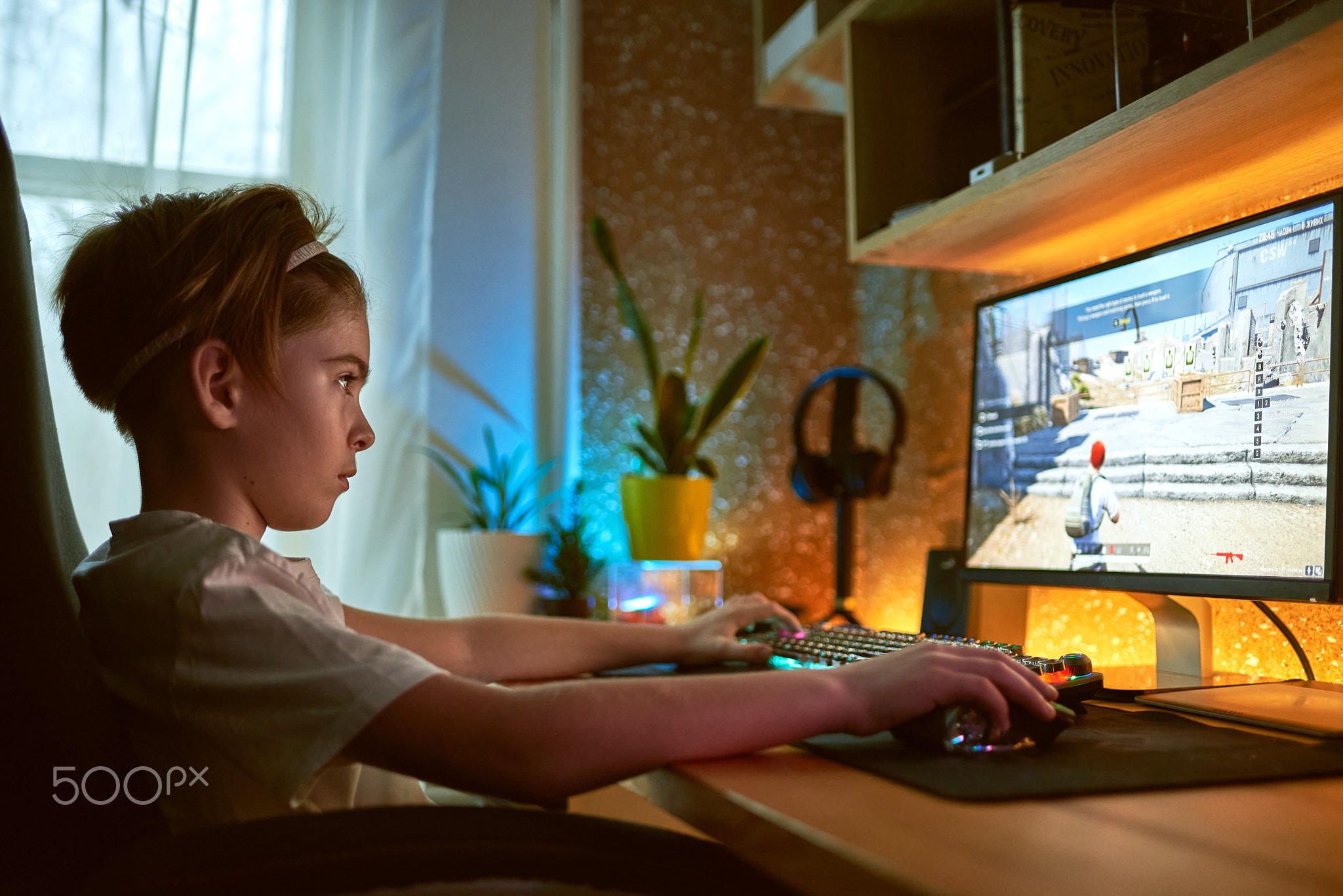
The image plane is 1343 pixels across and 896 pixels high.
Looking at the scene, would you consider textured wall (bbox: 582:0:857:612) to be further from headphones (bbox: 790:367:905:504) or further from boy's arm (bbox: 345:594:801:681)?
boy's arm (bbox: 345:594:801:681)

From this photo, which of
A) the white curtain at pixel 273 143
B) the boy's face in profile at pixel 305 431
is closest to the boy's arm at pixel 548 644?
the boy's face in profile at pixel 305 431

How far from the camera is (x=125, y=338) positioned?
2.24 ft

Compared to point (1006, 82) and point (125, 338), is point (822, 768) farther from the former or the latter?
point (1006, 82)

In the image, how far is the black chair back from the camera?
1.58 feet

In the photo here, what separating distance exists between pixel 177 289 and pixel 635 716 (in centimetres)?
45

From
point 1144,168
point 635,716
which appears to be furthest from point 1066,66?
point 635,716

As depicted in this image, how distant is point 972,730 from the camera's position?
1.92ft

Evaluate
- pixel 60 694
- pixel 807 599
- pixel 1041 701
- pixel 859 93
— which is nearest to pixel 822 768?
pixel 1041 701

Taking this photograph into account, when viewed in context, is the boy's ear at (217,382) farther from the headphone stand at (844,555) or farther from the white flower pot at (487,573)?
the headphone stand at (844,555)

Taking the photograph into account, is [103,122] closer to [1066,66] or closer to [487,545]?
[487,545]

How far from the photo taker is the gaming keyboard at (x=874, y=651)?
745 mm

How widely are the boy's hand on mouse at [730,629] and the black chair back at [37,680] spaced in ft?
1.78

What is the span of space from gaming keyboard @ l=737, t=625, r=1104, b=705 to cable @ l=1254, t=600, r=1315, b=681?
264mm

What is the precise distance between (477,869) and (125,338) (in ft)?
1.52
